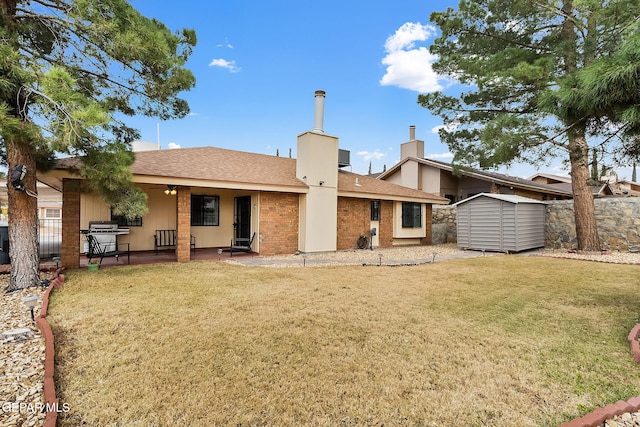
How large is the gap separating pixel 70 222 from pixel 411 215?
12930mm

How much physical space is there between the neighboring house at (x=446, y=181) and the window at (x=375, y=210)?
21.9 feet

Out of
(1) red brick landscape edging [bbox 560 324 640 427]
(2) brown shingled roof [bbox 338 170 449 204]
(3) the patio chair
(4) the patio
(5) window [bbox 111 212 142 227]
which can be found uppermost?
(2) brown shingled roof [bbox 338 170 449 204]

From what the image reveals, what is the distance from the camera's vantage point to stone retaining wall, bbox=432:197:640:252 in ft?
38.3

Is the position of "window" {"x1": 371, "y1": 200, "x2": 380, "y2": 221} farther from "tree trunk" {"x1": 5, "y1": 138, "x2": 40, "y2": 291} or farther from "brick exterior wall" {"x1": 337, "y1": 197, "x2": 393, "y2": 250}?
"tree trunk" {"x1": 5, "y1": 138, "x2": 40, "y2": 291}

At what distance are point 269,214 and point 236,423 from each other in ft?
29.5

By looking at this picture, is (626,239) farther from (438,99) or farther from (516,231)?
(438,99)

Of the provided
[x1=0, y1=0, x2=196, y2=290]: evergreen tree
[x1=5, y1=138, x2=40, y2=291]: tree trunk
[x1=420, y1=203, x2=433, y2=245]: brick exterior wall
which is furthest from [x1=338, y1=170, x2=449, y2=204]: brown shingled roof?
[x1=5, y1=138, x2=40, y2=291]: tree trunk

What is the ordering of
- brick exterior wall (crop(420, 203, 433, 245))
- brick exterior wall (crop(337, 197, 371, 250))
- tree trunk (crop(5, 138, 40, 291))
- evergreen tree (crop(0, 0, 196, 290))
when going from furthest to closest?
brick exterior wall (crop(420, 203, 433, 245)) → brick exterior wall (crop(337, 197, 371, 250)) → tree trunk (crop(5, 138, 40, 291)) → evergreen tree (crop(0, 0, 196, 290))

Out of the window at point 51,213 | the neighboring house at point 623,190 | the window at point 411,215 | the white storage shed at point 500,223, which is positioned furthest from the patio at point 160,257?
the neighboring house at point 623,190

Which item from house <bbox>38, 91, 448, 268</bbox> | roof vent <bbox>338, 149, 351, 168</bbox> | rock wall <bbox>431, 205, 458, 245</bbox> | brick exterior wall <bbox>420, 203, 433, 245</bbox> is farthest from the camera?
roof vent <bbox>338, 149, 351, 168</bbox>

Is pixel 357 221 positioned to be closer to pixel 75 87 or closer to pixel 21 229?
pixel 75 87

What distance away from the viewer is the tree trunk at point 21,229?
5848 millimetres

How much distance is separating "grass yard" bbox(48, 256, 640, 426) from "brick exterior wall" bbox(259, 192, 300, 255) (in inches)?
182

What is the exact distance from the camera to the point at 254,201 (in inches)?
440
